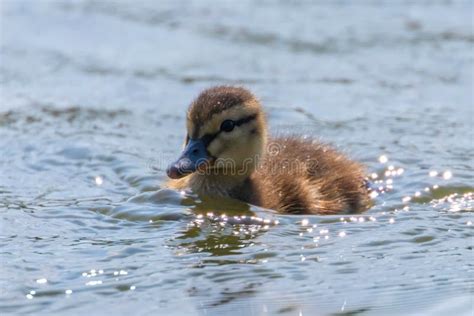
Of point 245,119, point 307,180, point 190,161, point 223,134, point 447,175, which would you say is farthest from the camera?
point 447,175

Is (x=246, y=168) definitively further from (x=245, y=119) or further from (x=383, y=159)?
(x=383, y=159)

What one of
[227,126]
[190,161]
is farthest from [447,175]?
[190,161]

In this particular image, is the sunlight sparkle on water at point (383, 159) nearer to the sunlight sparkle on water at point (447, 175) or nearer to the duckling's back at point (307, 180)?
the duckling's back at point (307, 180)

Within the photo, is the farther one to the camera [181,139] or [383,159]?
[181,139]

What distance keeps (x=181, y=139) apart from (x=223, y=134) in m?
2.02

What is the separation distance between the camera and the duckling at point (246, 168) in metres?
6.02

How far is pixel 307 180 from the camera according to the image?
254 inches

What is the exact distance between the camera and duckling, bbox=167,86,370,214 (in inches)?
237

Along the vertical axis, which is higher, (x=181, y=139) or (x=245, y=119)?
(x=245, y=119)

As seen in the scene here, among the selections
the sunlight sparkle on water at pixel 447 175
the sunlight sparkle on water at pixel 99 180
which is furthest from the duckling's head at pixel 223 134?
the sunlight sparkle on water at pixel 447 175

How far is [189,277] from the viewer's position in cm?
483

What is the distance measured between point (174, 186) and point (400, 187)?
4.68 ft

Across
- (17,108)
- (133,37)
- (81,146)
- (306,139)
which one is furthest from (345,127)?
(133,37)

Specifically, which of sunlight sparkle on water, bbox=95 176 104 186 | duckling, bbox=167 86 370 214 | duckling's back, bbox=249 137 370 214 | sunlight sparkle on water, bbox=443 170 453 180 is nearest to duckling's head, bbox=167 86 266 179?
duckling, bbox=167 86 370 214
